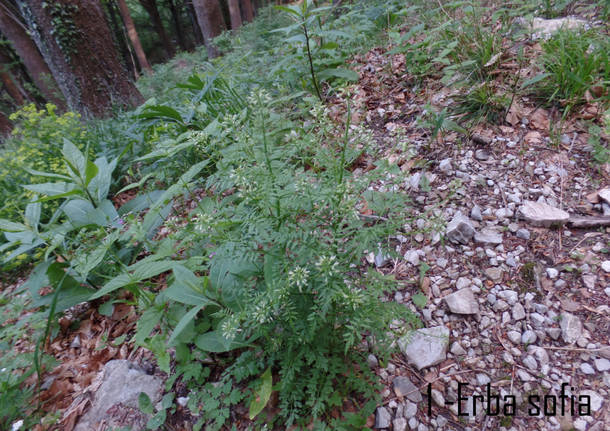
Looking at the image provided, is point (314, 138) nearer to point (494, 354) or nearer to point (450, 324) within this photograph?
point (450, 324)

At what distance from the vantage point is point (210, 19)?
871 cm

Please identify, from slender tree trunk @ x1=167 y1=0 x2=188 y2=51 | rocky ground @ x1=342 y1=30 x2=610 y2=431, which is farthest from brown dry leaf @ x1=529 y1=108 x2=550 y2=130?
slender tree trunk @ x1=167 y1=0 x2=188 y2=51

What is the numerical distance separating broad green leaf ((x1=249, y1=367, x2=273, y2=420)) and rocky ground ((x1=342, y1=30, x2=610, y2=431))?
54 centimetres

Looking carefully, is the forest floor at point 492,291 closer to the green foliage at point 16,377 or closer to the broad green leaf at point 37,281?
the green foliage at point 16,377

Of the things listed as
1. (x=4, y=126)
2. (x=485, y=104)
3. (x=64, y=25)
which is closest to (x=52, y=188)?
(x=64, y=25)

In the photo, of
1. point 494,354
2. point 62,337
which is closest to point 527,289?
point 494,354

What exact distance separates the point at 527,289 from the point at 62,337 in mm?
3174

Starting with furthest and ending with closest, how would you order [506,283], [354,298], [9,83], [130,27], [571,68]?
1. [130,27]
2. [9,83]
3. [571,68]
4. [506,283]
5. [354,298]

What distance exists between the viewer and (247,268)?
155 centimetres

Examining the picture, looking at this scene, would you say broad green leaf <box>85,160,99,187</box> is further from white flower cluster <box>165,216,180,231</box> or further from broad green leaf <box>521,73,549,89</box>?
broad green leaf <box>521,73,549,89</box>

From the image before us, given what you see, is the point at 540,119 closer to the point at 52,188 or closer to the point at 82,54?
the point at 52,188

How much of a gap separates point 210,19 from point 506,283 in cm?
982

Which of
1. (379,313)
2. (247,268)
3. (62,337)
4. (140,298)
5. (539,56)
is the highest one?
(539,56)

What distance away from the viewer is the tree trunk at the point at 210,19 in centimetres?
862
